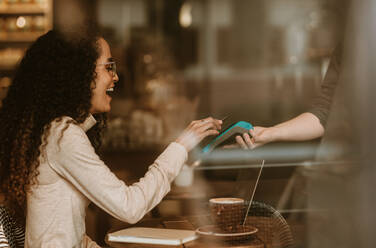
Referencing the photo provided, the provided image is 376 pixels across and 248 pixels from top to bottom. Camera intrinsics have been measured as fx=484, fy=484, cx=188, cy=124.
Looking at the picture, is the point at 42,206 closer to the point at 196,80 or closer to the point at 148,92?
the point at 148,92

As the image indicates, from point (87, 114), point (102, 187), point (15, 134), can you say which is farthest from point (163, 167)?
point (15, 134)

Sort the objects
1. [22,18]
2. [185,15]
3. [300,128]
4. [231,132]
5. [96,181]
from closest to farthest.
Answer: [96,181] < [231,132] < [300,128] < [22,18] < [185,15]

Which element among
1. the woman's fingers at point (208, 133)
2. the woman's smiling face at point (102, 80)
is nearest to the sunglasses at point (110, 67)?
the woman's smiling face at point (102, 80)

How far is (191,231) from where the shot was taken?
4.82 feet

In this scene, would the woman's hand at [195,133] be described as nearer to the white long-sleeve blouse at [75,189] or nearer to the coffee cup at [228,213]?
the white long-sleeve blouse at [75,189]

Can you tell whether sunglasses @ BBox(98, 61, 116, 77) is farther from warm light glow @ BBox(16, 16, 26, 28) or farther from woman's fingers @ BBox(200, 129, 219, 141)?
warm light glow @ BBox(16, 16, 26, 28)

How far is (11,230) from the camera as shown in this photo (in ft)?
5.03

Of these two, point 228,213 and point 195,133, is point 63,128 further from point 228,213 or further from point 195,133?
point 228,213

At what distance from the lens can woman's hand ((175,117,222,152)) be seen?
1500 mm

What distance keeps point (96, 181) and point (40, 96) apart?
0.34 metres

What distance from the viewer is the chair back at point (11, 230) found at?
→ 4.86 feet

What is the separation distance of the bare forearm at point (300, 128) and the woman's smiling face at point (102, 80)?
0.67 m

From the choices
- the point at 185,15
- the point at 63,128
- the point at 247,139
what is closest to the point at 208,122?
the point at 247,139

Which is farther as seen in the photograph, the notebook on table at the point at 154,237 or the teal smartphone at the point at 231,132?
the teal smartphone at the point at 231,132
